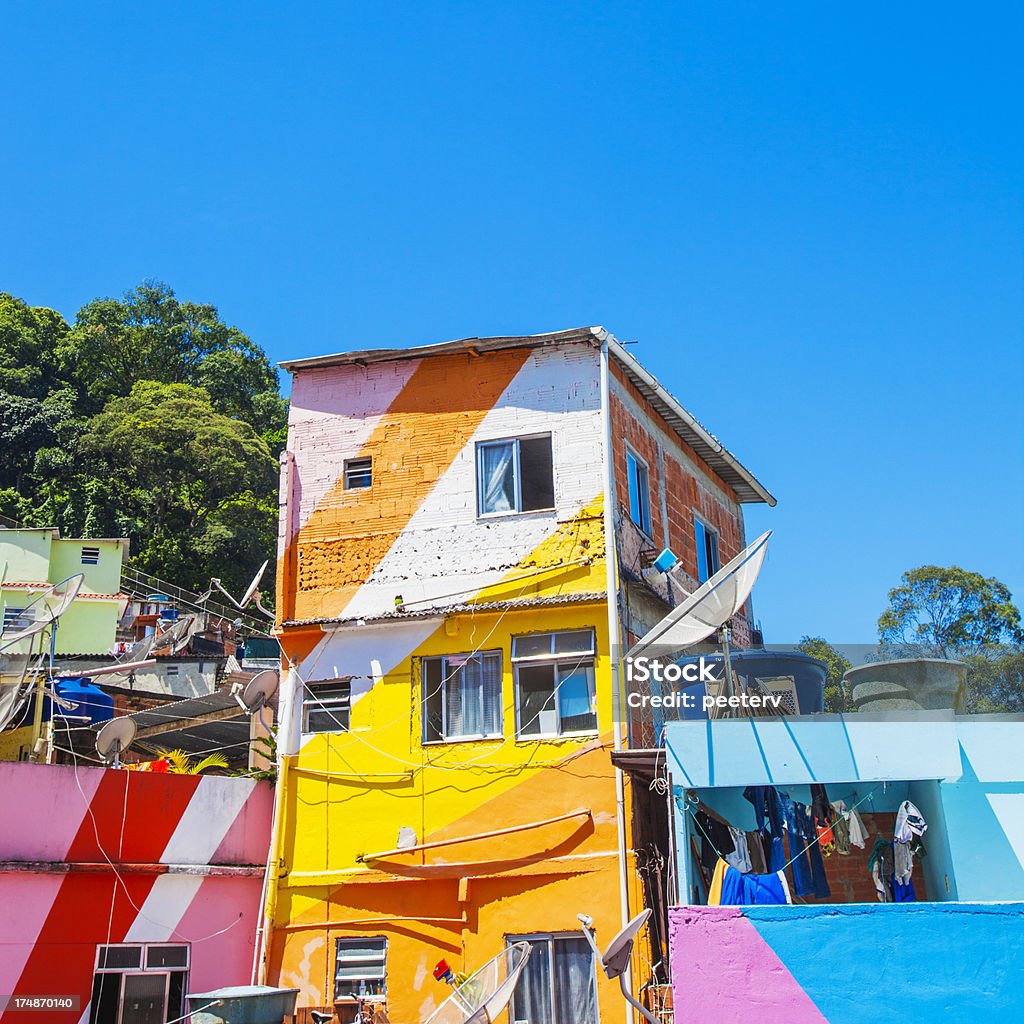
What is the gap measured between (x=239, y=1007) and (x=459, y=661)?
6117 millimetres

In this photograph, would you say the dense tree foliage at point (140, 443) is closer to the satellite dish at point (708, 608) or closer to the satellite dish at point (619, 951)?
the satellite dish at point (708, 608)

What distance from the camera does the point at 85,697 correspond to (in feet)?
82.5

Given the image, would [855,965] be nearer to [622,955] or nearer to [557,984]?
[622,955]

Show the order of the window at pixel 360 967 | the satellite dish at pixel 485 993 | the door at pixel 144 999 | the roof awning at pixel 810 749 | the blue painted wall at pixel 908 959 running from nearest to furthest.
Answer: the blue painted wall at pixel 908 959, the satellite dish at pixel 485 993, the roof awning at pixel 810 749, the door at pixel 144 999, the window at pixel 360 967

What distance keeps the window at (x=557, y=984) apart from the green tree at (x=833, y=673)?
453cm

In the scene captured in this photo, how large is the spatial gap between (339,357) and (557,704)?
22.3ft

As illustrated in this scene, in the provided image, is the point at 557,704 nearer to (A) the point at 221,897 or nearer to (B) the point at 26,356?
(A) the point at 221,897

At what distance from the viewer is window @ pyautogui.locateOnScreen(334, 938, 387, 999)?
17391 mm

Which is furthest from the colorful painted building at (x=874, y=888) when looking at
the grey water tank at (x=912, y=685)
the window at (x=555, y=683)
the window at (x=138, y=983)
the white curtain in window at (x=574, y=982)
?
the window at (x=138, y=983)

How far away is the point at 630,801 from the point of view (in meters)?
17.2

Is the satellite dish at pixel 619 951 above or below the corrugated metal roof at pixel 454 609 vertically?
below

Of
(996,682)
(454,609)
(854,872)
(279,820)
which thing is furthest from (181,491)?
(996,682)

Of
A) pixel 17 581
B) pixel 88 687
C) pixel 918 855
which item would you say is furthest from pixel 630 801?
pixel 17 581

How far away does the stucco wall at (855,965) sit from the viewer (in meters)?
13.9
